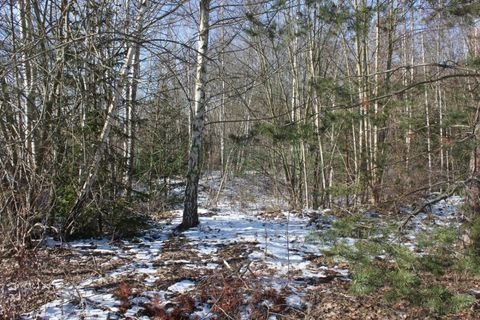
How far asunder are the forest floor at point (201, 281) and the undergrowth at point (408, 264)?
132mm

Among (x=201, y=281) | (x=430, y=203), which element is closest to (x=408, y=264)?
(x=430, y=203)

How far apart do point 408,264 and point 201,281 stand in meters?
1.96

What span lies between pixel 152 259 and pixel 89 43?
335 centimetres

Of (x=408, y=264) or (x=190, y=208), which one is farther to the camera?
(x=190, y=208)

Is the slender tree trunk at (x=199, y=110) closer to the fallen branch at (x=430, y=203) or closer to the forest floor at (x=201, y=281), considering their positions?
the forest floor at (x=201, y=281)

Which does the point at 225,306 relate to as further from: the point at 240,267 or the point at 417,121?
the point at 417,121

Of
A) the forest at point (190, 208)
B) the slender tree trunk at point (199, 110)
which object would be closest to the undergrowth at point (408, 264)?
the forest at point (190, 208)

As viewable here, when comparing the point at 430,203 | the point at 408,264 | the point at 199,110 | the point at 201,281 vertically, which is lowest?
the point at 201,281

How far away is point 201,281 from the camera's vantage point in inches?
169

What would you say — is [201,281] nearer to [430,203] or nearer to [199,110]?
[430,203]

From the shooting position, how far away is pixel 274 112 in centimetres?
1103

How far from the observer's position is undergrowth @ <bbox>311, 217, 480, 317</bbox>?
124 inches

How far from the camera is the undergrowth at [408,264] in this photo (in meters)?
3.16

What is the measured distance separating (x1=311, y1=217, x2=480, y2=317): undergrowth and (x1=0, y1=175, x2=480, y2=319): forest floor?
0.13 m
